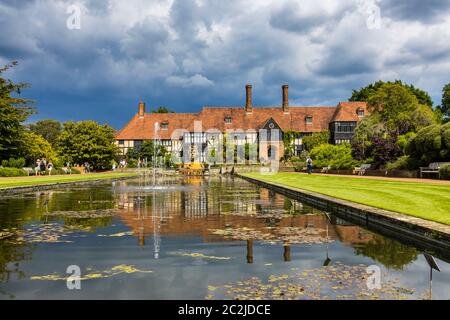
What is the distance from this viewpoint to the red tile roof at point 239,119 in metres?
83.7

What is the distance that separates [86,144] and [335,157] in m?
35.9

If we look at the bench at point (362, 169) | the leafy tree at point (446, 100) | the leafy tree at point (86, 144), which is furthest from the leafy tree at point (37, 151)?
the leafy tree at point (446, 100)

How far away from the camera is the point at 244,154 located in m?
76.9

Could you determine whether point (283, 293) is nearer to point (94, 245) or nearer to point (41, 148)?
point (94, 245)

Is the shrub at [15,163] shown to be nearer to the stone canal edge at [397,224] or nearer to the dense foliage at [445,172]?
the stone canal edge at [397,224]

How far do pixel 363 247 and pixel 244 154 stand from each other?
68607 millimetres

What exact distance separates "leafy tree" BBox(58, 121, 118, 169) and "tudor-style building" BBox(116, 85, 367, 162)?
18.4 m

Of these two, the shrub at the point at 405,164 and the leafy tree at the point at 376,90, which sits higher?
the leafy tree at the point at 376,90

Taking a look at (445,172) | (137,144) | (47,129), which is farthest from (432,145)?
(47,129)

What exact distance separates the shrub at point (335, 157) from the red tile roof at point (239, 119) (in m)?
30.7

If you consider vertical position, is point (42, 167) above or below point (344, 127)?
below

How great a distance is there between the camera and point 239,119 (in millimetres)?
85562

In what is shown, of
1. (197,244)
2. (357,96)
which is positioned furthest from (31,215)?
(357,96)

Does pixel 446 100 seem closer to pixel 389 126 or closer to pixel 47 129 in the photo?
pixel 389 126
